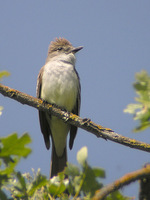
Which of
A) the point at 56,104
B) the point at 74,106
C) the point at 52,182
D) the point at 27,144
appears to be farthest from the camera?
the point at 74,106

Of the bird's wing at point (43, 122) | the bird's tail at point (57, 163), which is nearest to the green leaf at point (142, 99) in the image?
the bird's tail at point (57, 163)

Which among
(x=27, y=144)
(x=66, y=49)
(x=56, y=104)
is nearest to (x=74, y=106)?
(x=56, y=104)

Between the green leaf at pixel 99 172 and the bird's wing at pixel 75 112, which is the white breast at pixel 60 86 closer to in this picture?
the bird's wing at pixel 75 112

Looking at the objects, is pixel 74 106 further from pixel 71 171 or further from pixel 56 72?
pixel 71 171

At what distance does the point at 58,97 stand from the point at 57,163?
1350 millimetres

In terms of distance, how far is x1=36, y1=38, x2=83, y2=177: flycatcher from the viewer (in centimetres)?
611

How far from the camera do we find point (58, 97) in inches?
241

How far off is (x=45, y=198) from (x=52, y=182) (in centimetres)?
13

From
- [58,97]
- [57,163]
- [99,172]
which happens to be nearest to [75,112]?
[58,97]

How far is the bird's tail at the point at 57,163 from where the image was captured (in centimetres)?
571

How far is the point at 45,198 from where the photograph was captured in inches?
77.1

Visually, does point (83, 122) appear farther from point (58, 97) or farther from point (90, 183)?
point (90, 183)

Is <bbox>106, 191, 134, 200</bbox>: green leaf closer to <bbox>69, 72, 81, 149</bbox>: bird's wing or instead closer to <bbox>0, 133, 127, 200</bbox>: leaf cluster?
<bbox>0, 133, 127, 200</bbox>: leaf cluster

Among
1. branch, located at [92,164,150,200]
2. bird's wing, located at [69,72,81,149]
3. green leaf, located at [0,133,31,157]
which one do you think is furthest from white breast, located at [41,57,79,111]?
green leaf, located at [0,133,31,157]
